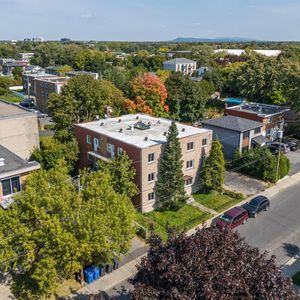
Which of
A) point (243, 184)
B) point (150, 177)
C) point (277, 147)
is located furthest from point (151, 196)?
point (277, 147)

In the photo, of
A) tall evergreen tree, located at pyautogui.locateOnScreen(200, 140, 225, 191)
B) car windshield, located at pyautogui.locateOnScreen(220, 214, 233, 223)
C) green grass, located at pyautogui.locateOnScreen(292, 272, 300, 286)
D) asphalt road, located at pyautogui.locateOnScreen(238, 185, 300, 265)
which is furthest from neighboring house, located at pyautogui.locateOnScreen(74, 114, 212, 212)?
green grass, located at pyautogui.locateOnScreen(292, 272, 300, 286)

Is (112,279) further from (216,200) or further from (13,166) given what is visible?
(216,200)

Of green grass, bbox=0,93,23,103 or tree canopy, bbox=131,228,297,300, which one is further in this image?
green grass, bbox=0,93,23,103

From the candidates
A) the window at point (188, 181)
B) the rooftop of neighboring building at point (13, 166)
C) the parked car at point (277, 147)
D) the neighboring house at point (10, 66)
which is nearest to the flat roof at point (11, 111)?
the rooftop of neighboring building at point (13, 166)

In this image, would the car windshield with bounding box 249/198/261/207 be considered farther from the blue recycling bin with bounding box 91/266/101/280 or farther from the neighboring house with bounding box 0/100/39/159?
the neighboring house with bounding box 0/100/39/159

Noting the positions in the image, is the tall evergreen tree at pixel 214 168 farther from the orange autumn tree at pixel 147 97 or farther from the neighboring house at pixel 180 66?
the neighboring house at pixel 180 66

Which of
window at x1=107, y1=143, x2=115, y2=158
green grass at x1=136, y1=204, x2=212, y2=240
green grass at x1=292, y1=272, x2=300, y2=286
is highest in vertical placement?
window at x1=107, y1=143, x2=115, y2=158

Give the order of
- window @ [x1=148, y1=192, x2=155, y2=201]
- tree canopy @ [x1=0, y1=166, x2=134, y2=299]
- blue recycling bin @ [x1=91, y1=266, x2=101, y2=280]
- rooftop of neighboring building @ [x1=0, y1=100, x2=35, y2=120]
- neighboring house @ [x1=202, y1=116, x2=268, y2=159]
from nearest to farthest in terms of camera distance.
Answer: tree canopy @ [x1=0, y1=166, x2=134, y2=299] < blue recycling bin @ [x1=91, y1=266, x2=101, y2=280] < window @ [x1=148, y1=192, x2=155, y2=201] < rooftop of neighboring building @ [x1=0, y1=100, x2=35, y2=120] < neighboring house @ [x1=202, y1=116, x2=268, y2=159]
